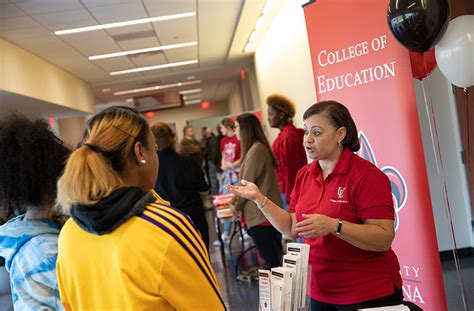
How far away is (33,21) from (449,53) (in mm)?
5263

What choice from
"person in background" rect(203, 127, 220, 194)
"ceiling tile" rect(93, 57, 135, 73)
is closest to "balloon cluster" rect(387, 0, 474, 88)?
"person in background" rect(203, 127, 220, 194)

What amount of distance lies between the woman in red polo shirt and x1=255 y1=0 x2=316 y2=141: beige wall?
390cm

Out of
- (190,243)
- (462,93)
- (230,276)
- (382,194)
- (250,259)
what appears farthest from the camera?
(250,259)

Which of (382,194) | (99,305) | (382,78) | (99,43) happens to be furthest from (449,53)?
(99,43)

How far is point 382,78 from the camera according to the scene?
2.91 m

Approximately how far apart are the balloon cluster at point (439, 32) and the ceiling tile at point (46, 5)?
13.8 ft

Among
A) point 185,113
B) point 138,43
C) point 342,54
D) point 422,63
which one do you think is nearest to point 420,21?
point 422,63

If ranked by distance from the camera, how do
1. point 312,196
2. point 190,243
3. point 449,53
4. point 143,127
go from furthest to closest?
point 449,53 → point 312,196 → point 143,127 → point 190,243

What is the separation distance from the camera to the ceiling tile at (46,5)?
17.6 ft

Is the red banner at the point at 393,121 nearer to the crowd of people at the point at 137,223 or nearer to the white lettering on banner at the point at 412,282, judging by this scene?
the white lettering on banner at the point at 412,282

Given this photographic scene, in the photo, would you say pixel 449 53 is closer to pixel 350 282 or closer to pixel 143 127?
pixel 350 282

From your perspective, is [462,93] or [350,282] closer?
[350,282]

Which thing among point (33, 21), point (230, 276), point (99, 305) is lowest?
point (230, 276)

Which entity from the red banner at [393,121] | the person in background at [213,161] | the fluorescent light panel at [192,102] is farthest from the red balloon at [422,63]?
the fluorescent light panel at [192,102]
